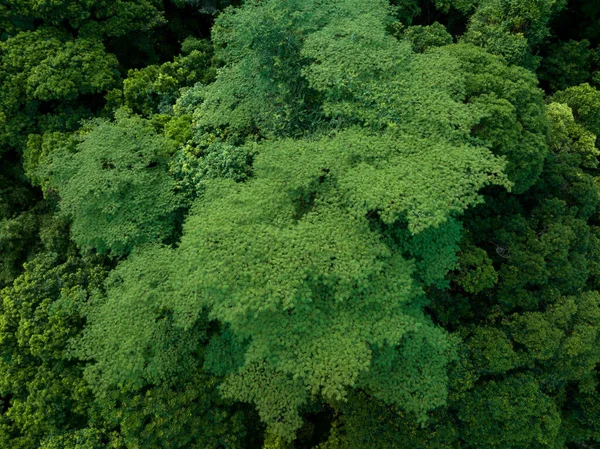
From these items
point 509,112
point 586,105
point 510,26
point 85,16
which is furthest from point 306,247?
point 586,105

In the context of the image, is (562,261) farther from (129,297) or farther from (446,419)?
(129,297)

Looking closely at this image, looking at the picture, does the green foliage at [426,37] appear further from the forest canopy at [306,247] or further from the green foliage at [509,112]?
the green foliage at [509,112]

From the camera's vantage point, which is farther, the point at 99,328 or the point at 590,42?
the point at 590,42

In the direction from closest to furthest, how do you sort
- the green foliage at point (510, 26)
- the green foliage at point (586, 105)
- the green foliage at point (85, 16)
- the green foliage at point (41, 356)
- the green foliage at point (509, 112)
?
the green foliage at point (509, 112), the green foliage at point (41, 356), the green foliage at point (510, 26), the green foliage at point (85, 16), the green foliage at point (586, 105)

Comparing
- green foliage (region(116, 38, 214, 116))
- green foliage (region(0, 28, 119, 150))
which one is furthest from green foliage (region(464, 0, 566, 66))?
green foliage (region(0, 28, 119, 150))

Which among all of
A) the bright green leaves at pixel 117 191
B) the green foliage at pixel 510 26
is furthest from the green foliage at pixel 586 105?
the bright green leaves at pixel 117 191

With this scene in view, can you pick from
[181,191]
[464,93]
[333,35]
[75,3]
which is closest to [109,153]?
[181,191]

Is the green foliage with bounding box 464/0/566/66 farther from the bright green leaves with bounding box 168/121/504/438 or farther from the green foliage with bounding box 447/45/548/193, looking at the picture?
the bright green leaves with bounding box 168/121/504/438
